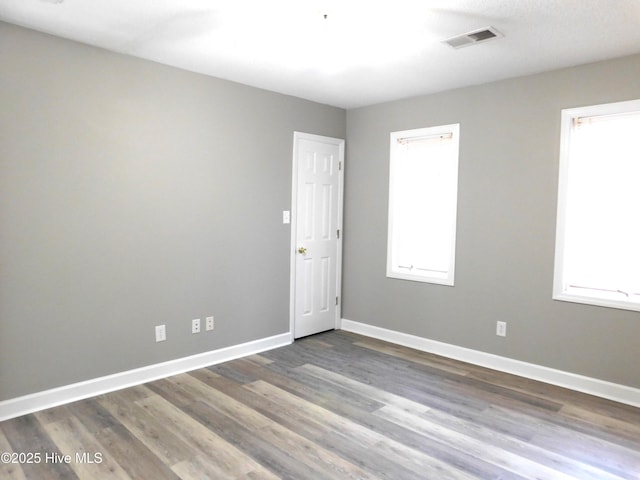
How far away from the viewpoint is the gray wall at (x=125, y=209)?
2850mm

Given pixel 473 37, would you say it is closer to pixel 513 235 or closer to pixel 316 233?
pixel 513 235

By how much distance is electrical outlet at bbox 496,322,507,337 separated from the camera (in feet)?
12.5

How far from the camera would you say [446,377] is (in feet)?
12.0

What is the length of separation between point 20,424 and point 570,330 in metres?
3.95

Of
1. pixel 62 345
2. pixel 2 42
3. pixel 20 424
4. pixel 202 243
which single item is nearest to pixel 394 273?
pixel 202 243

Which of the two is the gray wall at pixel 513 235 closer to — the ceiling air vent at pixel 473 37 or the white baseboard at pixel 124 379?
the ceiling air vent at pixel 473 37

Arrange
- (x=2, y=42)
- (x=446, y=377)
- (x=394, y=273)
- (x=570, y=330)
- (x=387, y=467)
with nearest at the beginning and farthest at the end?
(x=387, y=467), (x=2, y=42), (x=570, y=330), (x=446, y=377), (x=394, y=273)

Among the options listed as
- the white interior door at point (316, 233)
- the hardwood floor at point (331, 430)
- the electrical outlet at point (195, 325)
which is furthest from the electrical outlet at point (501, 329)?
the electrical outlet at point (195, 325)

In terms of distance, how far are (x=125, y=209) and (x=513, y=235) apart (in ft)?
10.4

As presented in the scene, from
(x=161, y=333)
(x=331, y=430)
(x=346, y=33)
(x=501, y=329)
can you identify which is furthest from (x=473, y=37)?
(x=161, y=333)

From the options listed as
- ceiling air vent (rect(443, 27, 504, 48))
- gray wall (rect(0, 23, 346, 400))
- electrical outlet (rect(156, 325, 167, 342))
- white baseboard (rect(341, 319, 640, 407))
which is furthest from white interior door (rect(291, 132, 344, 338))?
ceiling air vent (rect(443, 27, 504, 48))

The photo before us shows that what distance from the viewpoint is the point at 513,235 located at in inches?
147

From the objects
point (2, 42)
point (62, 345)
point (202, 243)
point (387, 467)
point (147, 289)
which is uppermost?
point (2, 42)

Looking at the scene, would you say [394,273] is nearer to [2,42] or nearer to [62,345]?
[62,345]
